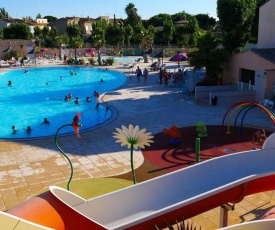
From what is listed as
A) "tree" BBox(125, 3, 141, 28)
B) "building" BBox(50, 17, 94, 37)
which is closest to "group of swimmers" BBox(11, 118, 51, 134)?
"tree" BBox(125, 3, 141, 28)

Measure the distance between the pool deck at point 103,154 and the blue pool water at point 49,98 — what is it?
234 cm

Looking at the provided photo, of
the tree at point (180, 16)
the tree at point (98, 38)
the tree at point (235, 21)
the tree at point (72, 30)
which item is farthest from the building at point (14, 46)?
the tree at point (180, 16)

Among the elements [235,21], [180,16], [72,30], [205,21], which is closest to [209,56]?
[235,21]

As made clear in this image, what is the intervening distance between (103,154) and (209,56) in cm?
1353

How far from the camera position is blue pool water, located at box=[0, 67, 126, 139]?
66.0ft

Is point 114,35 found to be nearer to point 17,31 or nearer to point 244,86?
point 17,31

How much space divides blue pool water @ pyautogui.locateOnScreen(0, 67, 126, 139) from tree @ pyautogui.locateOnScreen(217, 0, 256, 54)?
10.8m

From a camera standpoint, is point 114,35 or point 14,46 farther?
point 114,35

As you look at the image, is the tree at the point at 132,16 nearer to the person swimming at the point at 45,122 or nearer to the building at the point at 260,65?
the building at the point at 260,65

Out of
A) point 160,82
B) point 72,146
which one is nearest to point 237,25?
point 160,82

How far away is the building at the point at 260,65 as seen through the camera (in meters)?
19.9

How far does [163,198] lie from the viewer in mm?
8133

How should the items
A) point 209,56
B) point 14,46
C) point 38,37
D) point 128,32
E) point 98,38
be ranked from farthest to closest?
point 38,37, point 128,32, point 14,46, point 98,38, point 209,56

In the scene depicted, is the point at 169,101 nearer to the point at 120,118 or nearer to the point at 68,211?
the point at 120,118
